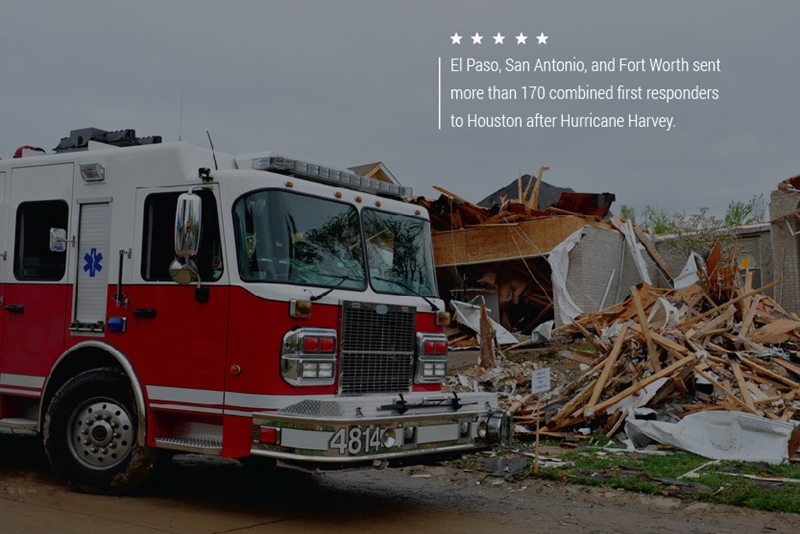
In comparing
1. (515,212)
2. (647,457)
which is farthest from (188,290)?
(515,212)

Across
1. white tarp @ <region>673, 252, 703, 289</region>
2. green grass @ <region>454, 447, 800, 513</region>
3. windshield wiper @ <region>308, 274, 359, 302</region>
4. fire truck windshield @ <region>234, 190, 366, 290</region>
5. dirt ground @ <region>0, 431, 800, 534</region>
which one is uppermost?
white tarp @ <region>673, 252, 703, 289</region>

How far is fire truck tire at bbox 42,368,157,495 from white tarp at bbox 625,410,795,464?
6339mm

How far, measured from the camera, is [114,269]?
782 cm

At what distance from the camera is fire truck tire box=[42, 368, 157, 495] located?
24.6ft

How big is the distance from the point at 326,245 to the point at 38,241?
3027mm

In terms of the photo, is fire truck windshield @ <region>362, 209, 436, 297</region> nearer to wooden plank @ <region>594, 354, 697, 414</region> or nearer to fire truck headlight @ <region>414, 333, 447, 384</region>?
fire truck headlight @ <region>414, 333, 447, 384</region>

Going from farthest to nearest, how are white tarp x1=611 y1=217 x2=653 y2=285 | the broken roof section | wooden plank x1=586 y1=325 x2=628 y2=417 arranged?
white tarp x1=611 y1=217 x2=653 y2=285 → the broken roof section → wooden plank x1=586 y1=325 x2=628 y2=417

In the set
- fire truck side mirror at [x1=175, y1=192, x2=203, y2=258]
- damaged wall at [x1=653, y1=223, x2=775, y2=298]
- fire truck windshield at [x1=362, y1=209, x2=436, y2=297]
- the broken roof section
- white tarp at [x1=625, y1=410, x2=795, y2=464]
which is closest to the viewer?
fire truck side mirror at [x1=175, y1=192, x2=203, y2=258]

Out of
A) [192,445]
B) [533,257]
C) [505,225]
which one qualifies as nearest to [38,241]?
[192,445]

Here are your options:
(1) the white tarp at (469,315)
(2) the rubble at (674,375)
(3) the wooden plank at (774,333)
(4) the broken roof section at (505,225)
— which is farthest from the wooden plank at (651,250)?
(3) the wooden plank at (774,333)

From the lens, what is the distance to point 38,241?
8.44 m

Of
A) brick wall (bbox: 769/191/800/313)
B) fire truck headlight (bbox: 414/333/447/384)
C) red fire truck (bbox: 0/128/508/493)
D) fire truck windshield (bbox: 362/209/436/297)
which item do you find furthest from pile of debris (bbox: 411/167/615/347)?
fire truck headlight (bbox: 414/333/447/384)

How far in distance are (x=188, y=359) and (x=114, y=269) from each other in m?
1.23

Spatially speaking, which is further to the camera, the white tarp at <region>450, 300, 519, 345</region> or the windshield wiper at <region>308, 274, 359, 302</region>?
the white tarp at <region>450, 300, 519, 345</region>
